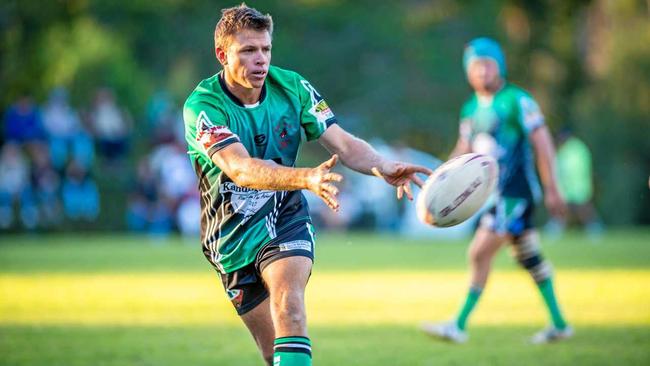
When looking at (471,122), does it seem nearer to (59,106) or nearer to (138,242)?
(138,242)

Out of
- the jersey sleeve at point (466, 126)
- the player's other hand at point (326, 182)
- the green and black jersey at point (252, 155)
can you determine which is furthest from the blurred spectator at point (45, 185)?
the player's other hand at point (326, 182)

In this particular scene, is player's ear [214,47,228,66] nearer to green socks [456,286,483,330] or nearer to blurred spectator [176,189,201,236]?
green socks [456,286,483,330]

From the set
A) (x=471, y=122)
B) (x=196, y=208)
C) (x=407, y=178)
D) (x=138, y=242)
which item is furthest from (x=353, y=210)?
(x=407, y=178)

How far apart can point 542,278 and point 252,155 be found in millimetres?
4305

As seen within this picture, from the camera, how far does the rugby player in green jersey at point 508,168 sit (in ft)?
→ 32.3

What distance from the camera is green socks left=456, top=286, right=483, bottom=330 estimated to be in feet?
32.0

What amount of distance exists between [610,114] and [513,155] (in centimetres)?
2148

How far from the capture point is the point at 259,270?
631 centimetres

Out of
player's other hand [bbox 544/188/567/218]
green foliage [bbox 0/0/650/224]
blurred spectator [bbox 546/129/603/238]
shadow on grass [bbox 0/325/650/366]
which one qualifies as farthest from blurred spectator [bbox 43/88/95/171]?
player's other hand [bbox 544/188/567/218]

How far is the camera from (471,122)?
10.1 m

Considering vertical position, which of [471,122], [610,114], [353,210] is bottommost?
[353,210]

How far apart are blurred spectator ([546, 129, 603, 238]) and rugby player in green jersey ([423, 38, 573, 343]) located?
53.6ft

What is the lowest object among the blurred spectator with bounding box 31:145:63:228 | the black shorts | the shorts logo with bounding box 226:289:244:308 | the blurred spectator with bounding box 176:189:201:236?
the blurred spectator with bounding box 176:189:201:236

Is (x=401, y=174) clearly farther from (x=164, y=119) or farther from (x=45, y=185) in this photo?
(x=164, y=119)
